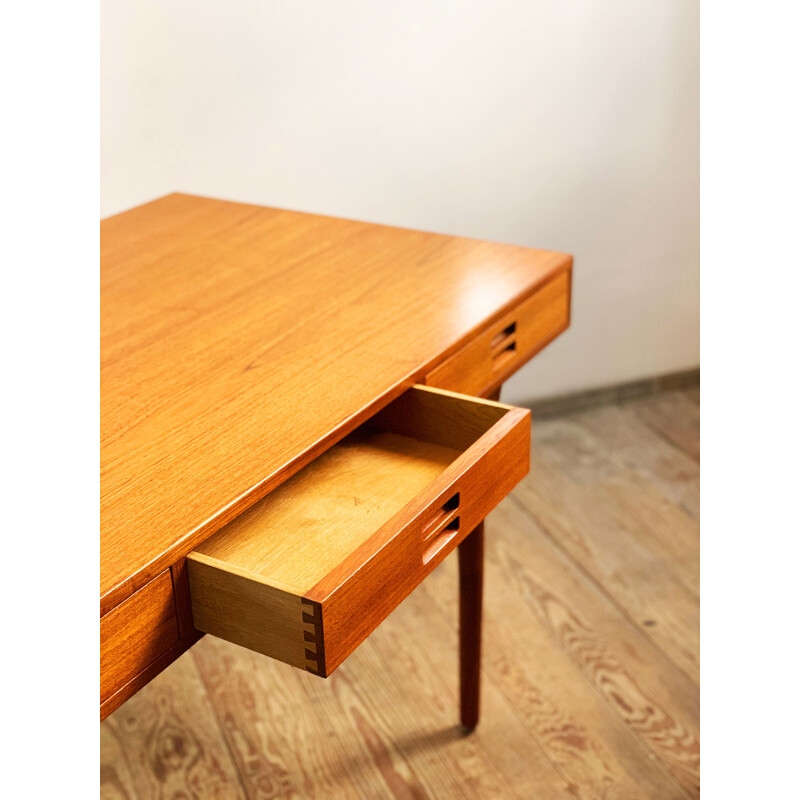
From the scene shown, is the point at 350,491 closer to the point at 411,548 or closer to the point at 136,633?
the point at 411,548

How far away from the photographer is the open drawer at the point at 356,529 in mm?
722

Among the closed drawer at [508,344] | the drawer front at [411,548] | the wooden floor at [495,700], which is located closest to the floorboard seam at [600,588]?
the wooden floor at [495,700]

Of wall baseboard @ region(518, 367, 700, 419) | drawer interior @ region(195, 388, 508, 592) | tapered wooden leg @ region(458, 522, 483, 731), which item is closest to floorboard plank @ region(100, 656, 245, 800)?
tapered wooden leg @ region(458, 522, 483, 731)

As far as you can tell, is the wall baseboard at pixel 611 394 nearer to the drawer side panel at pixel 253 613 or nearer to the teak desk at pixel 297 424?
the teak desk at pixel 297 424

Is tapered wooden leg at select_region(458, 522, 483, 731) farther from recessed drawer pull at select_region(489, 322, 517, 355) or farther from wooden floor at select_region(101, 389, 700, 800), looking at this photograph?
recessed drawer pull at select_region(489, 322, 517, 355)

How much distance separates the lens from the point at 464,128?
2.10 m

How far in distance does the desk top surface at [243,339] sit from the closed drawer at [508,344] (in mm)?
21

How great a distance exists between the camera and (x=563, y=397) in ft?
7.86

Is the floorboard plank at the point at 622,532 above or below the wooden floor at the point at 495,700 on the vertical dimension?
above

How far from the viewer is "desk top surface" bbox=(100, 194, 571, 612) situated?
785 mm

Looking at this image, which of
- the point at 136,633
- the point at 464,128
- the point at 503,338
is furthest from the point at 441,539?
the point at 464,128

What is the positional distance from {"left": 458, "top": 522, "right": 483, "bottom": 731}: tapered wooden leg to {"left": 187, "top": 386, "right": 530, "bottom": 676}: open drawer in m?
0.35
